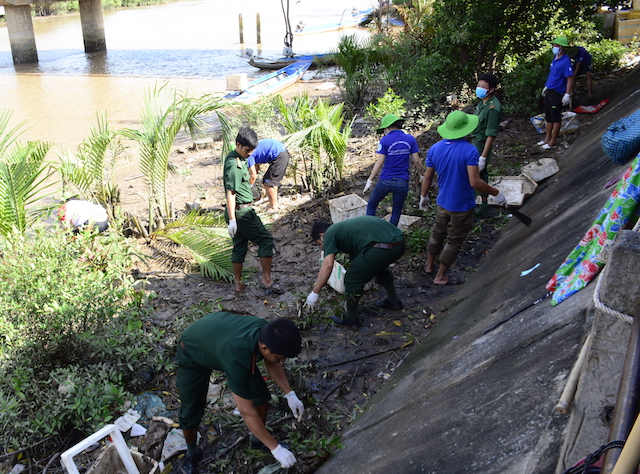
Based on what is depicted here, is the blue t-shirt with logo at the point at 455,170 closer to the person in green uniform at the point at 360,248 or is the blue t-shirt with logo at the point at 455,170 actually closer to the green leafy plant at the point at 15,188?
the person in green uniform at the point at 360,248

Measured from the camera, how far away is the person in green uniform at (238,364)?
2854 mm

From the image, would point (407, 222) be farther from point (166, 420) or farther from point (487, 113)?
point (166, 420)

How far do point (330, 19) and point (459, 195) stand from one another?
3537 centimetres

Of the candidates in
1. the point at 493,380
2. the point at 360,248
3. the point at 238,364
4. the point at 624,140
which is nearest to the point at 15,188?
the point at 360,248

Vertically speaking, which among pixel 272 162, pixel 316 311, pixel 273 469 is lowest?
pixel 273 469

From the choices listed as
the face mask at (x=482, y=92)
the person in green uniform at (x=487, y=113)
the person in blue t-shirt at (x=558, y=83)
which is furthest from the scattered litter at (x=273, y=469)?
the person in blue t-shirt at (x=558, y=83)

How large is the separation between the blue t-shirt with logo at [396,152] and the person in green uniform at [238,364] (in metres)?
3.16

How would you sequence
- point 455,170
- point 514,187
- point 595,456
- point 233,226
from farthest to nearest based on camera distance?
point 514,187 < point 233,226 < point 455,170 < point 595,456

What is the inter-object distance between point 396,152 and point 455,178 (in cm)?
103

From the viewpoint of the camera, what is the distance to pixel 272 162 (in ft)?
24.8

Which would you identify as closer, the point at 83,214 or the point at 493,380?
the point at 493,380

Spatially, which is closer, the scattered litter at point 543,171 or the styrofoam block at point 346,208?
the styrofoam block at point 346,208

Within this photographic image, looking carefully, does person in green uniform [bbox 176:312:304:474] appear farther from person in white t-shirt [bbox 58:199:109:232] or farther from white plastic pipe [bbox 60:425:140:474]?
person in white t-shirt [bbox 58:199:109:232]

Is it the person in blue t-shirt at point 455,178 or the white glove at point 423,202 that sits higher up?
the person in blue t-shirt at point 455,178
